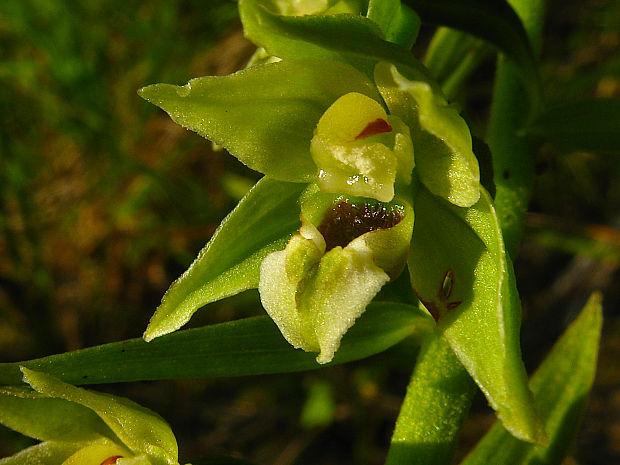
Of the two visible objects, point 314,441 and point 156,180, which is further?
point 314,441

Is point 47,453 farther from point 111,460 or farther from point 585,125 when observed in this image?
point 585,125

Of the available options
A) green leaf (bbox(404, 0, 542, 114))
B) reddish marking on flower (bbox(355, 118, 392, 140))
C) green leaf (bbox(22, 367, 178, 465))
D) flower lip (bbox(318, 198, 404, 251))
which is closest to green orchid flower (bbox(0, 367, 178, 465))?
green leaf (bbox(22, 367, 178, 465))

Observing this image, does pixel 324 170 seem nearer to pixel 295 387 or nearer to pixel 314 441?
pixel 295 387

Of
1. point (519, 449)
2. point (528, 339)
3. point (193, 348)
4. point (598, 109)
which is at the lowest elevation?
point (528, 339)

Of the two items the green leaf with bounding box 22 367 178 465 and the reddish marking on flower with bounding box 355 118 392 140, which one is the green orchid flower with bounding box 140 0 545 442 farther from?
the green leaf with bounding box 22 367 178 465

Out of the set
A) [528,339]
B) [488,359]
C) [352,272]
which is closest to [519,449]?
[488,359]

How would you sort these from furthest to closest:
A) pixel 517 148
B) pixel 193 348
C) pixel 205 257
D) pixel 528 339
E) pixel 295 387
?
pixel 528 339
pixel 295 387
pixel 517 148
pixel 193 348
pixel 205 257

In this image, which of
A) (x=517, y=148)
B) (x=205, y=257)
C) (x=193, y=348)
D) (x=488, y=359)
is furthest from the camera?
(x=517, y=148)

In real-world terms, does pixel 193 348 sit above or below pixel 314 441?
above
